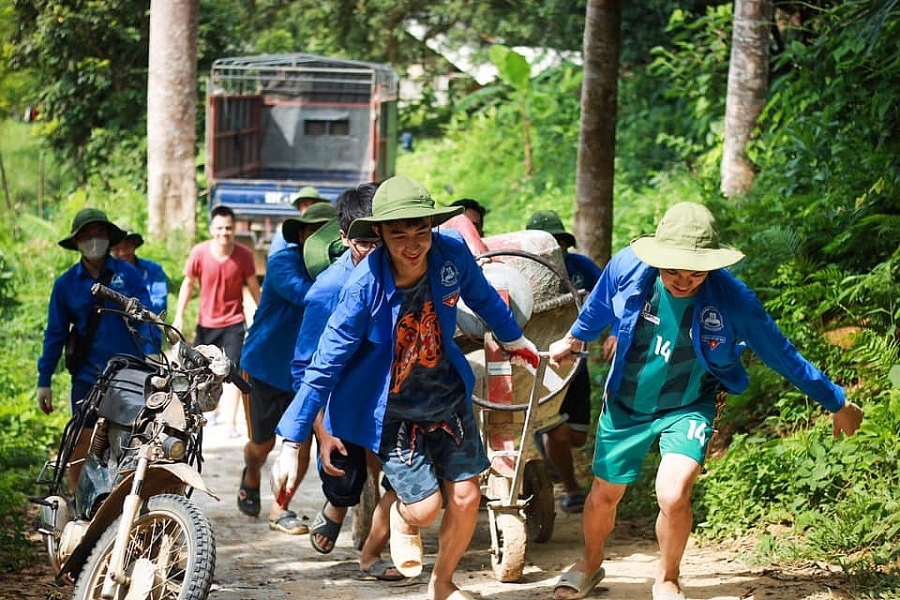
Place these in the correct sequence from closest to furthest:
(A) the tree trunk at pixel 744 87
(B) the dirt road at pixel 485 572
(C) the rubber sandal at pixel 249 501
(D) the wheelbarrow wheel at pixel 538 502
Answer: (B) the dirt road at pixel 485 572
(D) the wheelbarrow wheel at pixel 538 502
(C) the rubber sandal at pixel 249 501
(A) the tree trunk at pixel 744 87

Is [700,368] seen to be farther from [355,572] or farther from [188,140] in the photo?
[188,140]

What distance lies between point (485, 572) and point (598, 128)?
14.5 feet

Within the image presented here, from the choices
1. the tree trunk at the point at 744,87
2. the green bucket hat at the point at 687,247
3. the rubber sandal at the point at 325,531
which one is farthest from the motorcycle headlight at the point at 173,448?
the tree trunk at the point at 744,87

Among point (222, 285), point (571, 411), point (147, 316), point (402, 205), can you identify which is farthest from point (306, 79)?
point (402, 205)

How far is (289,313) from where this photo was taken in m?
7.46

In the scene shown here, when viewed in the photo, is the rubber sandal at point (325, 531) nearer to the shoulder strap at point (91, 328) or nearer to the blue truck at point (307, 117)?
the shoulder strap at point (91, 328)

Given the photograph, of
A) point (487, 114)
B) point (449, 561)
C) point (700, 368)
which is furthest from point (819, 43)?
point (487, 114)

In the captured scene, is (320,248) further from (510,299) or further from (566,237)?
(566,237)

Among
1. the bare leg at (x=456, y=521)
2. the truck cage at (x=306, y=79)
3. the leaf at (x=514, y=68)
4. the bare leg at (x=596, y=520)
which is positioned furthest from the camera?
the leaf at (x=514, y=68)

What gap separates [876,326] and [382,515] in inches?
131

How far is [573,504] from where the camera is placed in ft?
25.8

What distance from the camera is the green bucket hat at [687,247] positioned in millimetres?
5129

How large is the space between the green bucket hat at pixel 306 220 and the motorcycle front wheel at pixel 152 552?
2596mm

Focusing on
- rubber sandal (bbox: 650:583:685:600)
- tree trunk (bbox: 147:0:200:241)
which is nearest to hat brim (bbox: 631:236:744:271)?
rubber sandal (bbox: 650:583:685:600)
